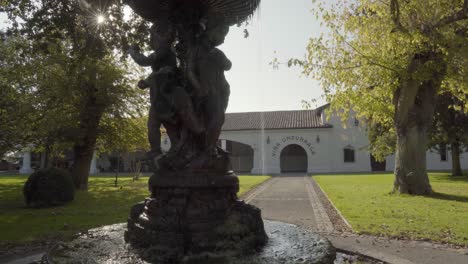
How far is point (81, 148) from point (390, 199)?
47.0 feet

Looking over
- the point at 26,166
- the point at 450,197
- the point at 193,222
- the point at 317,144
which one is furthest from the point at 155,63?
the point at 26,166

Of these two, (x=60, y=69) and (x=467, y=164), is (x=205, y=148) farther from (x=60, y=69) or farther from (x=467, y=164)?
(x=467, y=164)

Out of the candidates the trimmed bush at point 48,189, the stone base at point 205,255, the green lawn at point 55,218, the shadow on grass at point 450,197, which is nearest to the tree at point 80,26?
the trimmed bush at point 48,189

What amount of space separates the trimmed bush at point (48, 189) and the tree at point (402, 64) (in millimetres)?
9886

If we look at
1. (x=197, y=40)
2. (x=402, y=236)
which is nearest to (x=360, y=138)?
(x=402, y=236)

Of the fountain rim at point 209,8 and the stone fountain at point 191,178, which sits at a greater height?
the fountain rim at point 209,8

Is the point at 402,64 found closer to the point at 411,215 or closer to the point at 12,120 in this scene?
the point at 411,215

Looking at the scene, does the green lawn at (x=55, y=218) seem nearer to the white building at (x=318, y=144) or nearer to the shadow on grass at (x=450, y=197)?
the shadow on grass at (x=450, y=197)

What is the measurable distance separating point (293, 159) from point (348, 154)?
6.27 meters

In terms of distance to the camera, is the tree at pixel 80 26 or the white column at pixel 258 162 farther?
the white column at pixel 258 162

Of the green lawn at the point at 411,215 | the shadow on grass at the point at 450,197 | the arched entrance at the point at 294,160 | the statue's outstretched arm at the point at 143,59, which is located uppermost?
the statue's outstretched arm at the point at 143,59

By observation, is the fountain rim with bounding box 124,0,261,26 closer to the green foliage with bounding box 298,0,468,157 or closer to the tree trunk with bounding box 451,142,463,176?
the green foliage with bounding box 298,0,468,157

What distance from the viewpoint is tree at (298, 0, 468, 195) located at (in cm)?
1180

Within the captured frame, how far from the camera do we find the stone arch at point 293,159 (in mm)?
41344
